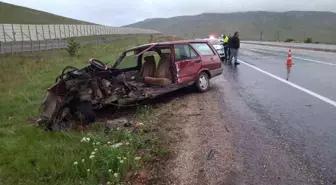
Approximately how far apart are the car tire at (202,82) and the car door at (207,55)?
29 cm

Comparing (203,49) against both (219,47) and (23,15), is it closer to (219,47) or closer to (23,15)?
(219,47)

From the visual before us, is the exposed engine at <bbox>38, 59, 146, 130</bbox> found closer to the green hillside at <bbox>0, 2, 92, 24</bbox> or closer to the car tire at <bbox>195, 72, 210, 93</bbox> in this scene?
the car tire at <bbox>195, 72, 210, 93</bbox>

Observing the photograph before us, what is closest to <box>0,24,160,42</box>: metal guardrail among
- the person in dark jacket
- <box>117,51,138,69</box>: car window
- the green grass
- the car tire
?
the person in dark jacket

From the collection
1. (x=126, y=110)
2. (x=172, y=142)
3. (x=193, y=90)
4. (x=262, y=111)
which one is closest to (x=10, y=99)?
(x=126, y=110)

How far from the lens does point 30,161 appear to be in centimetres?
521

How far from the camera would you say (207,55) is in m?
10.2

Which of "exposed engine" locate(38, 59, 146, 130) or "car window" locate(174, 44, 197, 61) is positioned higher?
"car window" locate(174, 44, 197, 61)

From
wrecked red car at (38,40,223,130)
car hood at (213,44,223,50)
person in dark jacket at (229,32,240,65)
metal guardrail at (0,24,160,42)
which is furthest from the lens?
metal guardrail at (0,24,160,42)

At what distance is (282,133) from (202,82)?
4.51 m

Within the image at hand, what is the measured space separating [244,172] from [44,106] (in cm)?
419

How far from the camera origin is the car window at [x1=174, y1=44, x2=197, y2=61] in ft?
30.2

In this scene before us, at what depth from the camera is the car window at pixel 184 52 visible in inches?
362

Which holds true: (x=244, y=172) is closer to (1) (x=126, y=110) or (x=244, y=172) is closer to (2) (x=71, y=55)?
(1) (x=126, y=110)

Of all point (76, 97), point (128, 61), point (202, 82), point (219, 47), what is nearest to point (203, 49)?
point (202, 82)
